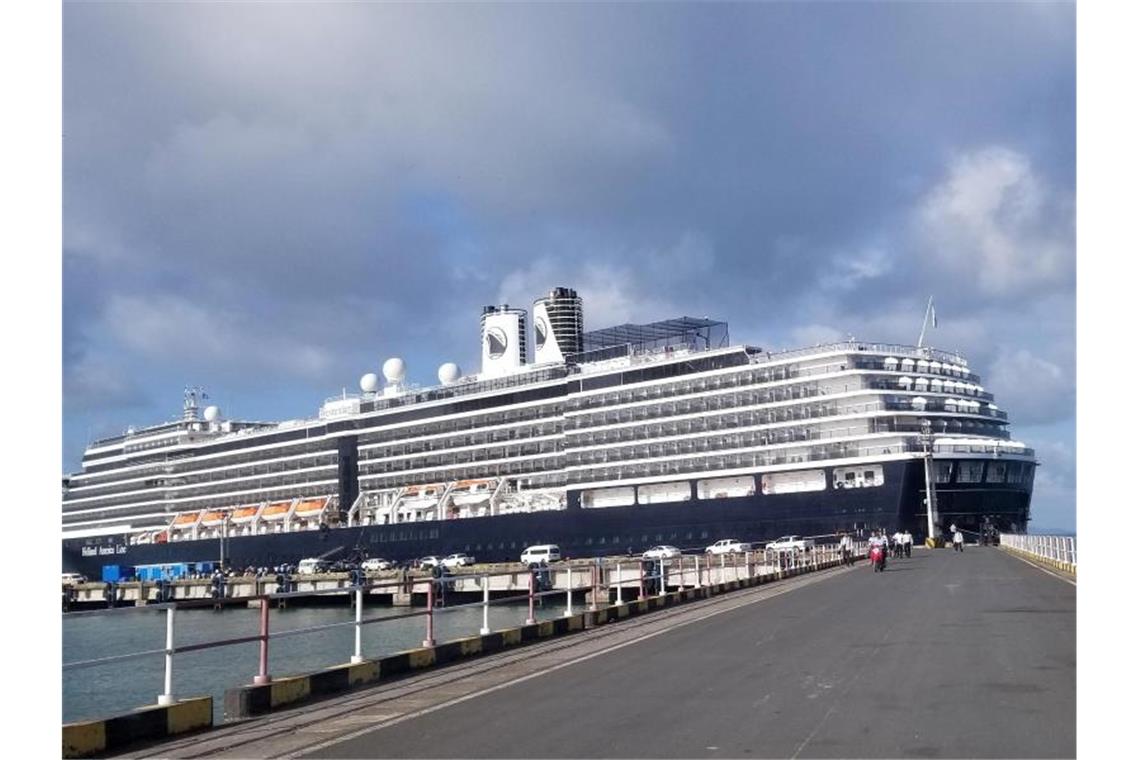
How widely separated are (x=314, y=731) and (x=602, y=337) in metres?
75.0

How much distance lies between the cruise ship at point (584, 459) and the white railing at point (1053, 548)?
1369 cm

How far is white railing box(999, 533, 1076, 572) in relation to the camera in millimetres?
32000

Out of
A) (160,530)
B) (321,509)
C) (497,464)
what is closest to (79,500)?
(160,530)

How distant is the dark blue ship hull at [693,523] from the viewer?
199ft

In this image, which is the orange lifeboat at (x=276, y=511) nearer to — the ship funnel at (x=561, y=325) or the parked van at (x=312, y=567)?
the parked van at (x=312, y=567)

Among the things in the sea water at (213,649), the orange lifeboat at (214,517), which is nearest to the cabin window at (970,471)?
the sea water at (213,649)

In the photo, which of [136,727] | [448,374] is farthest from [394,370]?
[136,727]

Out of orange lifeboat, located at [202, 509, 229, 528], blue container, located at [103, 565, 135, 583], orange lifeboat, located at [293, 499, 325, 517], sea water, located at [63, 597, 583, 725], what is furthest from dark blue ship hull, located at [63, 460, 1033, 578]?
blue container, located at [103, 565, 135, 583]

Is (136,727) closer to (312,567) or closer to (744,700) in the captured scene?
(744,700)

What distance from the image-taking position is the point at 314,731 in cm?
962

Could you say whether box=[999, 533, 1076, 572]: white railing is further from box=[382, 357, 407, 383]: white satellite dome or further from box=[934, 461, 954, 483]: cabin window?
box=[382, 357, 407, 383]: white satellite dome

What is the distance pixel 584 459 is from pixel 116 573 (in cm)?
4426

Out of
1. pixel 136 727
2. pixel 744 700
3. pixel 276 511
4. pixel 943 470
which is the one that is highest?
pixel 744 700

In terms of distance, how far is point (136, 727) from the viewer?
9680 millimetres
